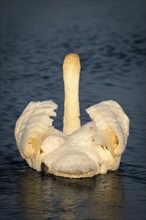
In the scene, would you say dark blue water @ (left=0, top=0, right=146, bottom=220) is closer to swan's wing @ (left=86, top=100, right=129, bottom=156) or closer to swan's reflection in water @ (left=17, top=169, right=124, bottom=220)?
swan's reflection in water @ (left=17, top=169, right=124, bottom=220)

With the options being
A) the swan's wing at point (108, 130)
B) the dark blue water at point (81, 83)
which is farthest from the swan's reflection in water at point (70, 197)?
the swan's wing at point (108, 130)

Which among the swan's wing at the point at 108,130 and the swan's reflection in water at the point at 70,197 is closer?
the swan's reflection in water at the point at 70,197

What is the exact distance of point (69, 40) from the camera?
40781 millimetres

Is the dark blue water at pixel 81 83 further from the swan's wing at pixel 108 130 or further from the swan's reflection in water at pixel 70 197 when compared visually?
the swan's wing at pixel 108 130

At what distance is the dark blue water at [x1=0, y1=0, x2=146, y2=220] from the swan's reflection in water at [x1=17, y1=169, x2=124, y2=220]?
0.6 inches

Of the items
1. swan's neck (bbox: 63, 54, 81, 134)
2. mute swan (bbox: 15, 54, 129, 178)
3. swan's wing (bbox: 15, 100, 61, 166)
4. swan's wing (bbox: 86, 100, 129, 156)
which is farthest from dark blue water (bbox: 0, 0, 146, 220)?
swan's neck (bbox: 63, 54, 81, 134)

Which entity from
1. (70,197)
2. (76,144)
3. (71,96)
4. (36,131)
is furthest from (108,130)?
(71,96)

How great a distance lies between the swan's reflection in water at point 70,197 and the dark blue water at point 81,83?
0.05 ft

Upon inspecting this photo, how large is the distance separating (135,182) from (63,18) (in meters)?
30.2

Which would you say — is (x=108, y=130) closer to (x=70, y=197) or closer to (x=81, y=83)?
(x=70, y=197)

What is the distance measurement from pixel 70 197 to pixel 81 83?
477 inches

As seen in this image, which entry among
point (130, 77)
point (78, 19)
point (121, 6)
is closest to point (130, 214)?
point (130, 77)

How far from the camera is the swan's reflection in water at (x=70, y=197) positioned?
57.1 ft

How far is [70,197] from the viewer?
18.4 meters
